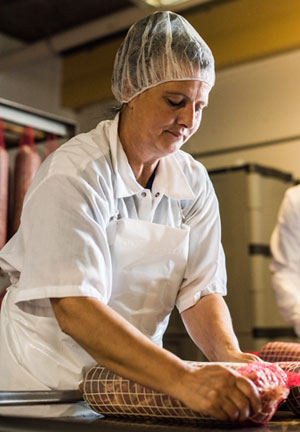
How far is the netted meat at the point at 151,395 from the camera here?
0.90 metres

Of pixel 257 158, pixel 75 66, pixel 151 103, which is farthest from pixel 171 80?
pixel 75 66

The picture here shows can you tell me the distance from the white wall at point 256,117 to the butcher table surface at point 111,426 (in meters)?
2.53

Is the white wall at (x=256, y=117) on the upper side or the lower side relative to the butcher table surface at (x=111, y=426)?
upper

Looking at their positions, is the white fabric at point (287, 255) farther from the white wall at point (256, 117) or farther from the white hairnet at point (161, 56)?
the white hairnet at point (161, 56)

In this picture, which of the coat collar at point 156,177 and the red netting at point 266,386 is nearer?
the red netting at point 266,386

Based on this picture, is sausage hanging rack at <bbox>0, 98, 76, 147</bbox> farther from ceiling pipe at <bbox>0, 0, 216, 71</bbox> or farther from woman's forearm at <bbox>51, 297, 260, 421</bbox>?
ceiling pipe at <bbox>0, 0, 216, 71</bbox>

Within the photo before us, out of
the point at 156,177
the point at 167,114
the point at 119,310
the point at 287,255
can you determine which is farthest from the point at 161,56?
the point at 287,255

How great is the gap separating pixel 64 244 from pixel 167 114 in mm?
366

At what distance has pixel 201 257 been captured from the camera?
1.43m

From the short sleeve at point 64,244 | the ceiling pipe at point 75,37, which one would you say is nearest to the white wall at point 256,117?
the ceiling pipe at point 75,37

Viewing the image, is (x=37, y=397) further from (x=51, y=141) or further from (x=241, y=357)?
(x=51, y=141)

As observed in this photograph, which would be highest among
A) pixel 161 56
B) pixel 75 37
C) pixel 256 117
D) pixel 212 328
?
pixel 75 37

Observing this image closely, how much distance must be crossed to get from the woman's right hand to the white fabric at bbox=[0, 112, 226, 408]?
0.87 ft

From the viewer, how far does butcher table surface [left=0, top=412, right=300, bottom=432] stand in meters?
0.84
